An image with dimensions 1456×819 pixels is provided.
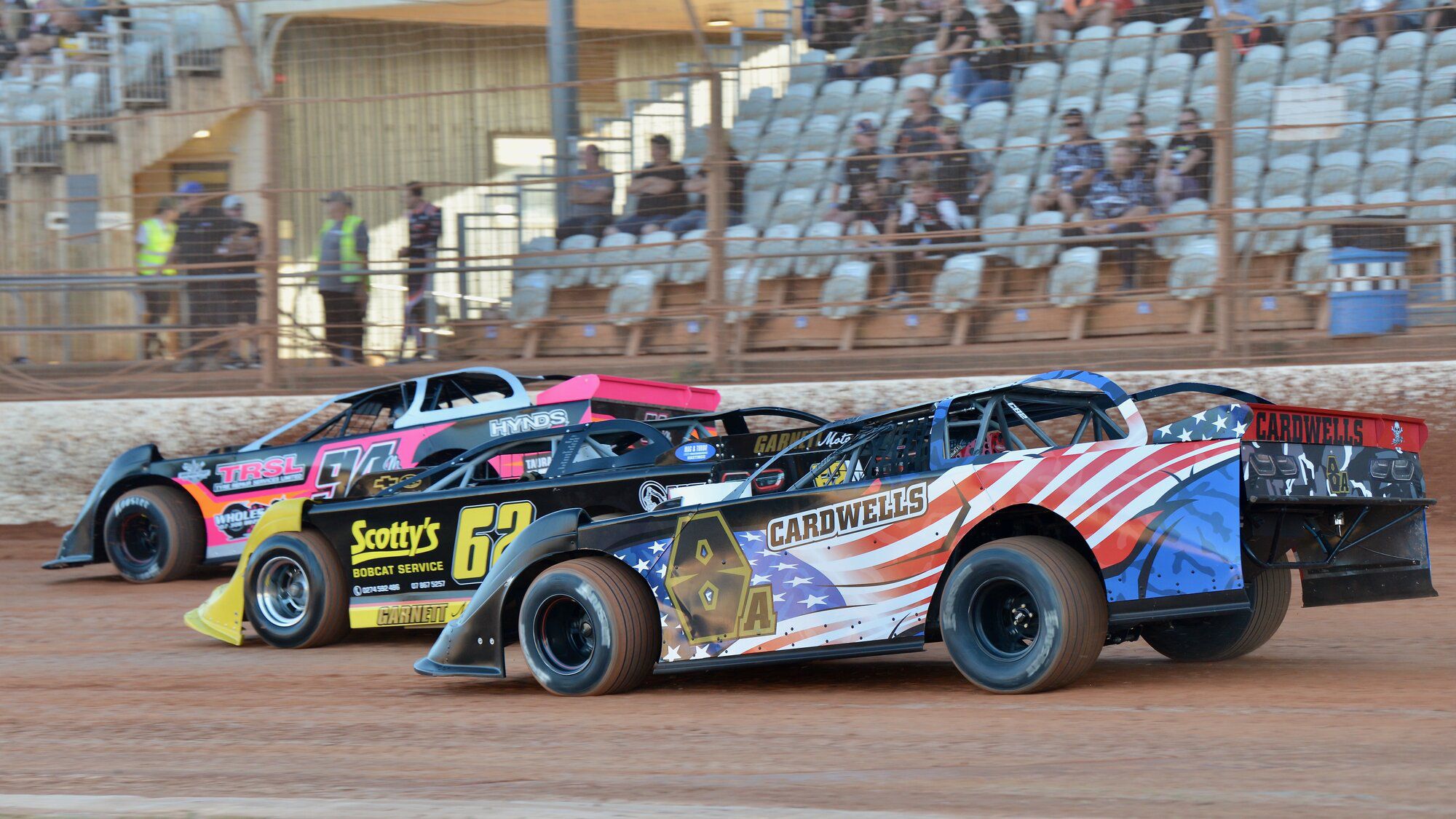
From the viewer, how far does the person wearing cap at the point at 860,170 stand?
1379 centimetres

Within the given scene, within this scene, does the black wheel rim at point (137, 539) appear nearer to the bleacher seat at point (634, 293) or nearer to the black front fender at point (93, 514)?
the black front fender at point (93, 514)

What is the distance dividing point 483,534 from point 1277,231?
7886mm

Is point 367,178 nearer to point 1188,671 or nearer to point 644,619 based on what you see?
point 644,619

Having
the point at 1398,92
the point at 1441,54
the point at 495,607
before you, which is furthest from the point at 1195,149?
the point at 495,607

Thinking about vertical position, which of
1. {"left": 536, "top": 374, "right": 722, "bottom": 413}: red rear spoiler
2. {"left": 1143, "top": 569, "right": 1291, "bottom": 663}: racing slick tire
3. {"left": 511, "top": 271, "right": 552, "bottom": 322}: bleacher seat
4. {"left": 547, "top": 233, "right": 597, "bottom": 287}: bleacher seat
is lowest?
{"left": 1143, "top": 569, "right": 1291, "bottom": 663}: racing slick tire

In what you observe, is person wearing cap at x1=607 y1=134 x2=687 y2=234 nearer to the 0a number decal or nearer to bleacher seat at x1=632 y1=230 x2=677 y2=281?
bleacher seat at x1=632 y1=230 x2=677 y2=281

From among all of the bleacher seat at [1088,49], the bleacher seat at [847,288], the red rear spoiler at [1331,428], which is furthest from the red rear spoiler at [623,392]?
the red rear spoiler at [1331,428]

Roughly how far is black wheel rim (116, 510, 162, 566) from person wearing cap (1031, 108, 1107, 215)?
7759 mm

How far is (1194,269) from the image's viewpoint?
1291cm

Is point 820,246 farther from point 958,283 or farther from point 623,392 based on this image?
point 623,392

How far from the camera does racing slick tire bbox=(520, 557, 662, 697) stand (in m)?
6.37

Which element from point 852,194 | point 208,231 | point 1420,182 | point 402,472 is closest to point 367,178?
point 208,231

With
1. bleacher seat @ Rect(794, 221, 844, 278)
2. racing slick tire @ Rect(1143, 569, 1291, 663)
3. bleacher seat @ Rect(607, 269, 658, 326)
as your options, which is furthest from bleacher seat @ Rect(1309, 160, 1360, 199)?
racing slick tire @ Rect(1143, 569, 1291, 663)

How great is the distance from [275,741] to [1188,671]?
12.3 feet
